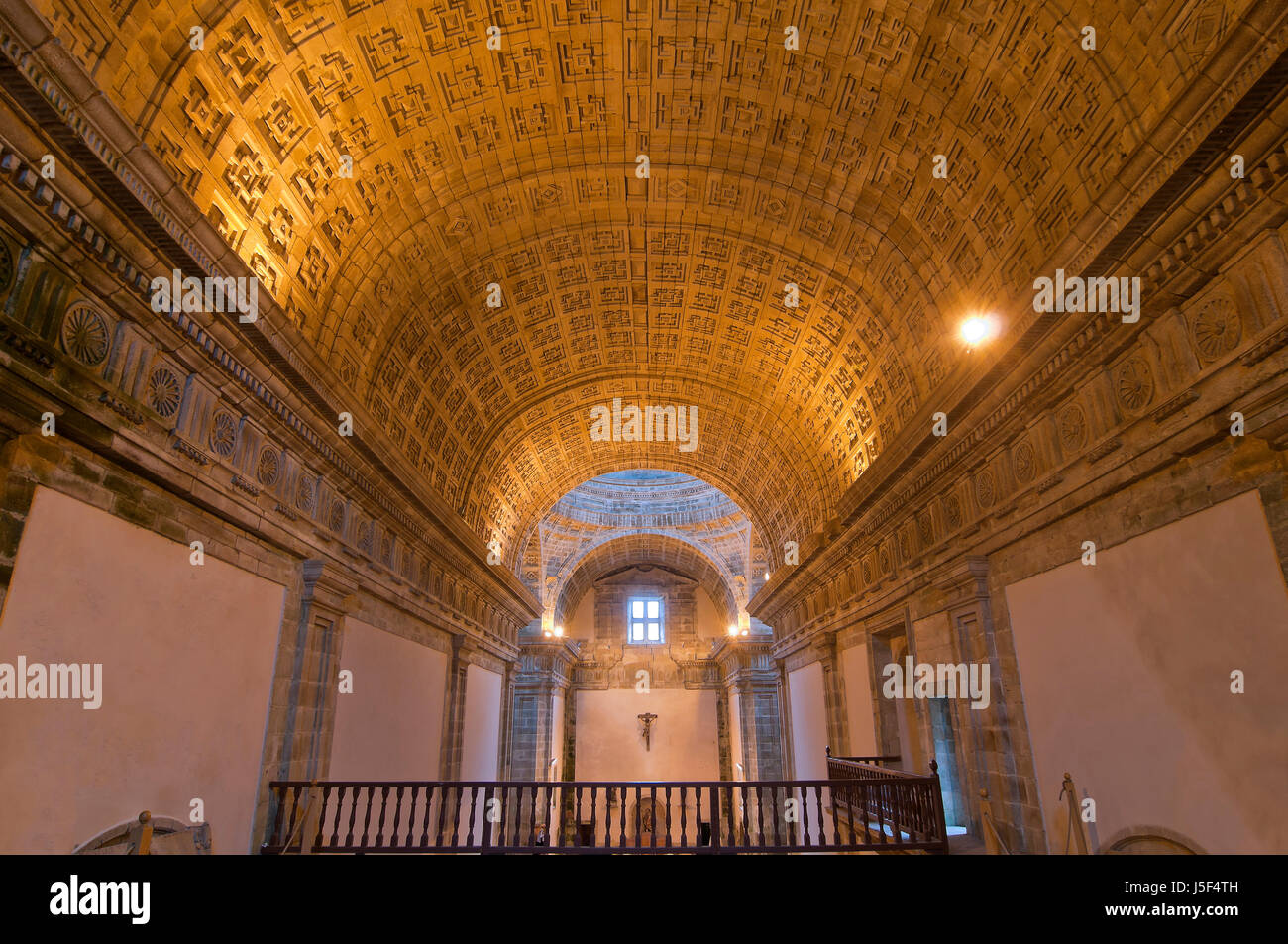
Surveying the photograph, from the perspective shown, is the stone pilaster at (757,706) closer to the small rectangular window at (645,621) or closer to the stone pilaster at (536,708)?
the small rectangular window at (645,621)

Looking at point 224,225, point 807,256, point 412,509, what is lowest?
point 412,509

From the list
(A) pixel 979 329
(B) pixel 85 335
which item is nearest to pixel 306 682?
(B) pixel 85 335

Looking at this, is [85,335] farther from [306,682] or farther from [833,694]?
[833,694]

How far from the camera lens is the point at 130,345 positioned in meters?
5.18

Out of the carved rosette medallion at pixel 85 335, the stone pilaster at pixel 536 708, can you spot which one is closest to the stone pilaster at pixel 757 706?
the stone pilaster at pixel 536 708

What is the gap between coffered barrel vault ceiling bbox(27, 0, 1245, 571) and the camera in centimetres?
595

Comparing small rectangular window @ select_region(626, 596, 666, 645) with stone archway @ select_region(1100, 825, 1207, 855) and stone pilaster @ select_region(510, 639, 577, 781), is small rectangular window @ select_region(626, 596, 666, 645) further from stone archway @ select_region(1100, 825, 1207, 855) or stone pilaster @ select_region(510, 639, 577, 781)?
stone archway @ select_region(1100, 825, 1207, 855)

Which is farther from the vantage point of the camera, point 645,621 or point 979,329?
point 645,621

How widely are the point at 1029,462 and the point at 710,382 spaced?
27.1 ft

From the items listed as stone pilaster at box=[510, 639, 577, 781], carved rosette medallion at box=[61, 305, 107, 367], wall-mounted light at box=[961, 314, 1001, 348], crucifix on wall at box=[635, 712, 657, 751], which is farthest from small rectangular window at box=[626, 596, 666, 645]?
carved rosette medallion at box=[61, 305, 107, 367]

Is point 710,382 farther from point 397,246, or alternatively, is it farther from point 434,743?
point 434,743

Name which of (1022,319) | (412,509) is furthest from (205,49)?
(1022,319)

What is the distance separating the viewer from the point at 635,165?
959 cm

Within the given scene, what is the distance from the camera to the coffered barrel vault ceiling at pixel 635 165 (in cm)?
595
